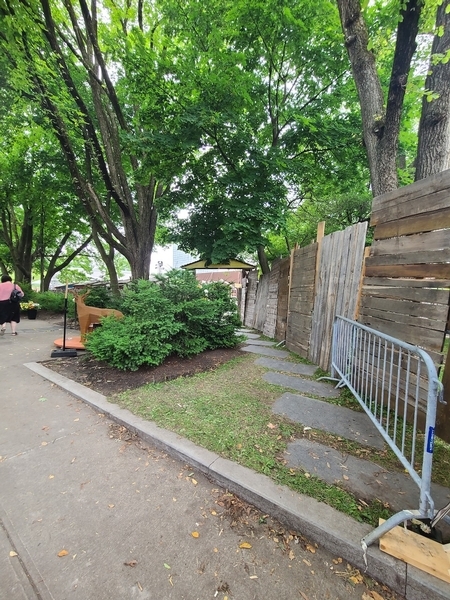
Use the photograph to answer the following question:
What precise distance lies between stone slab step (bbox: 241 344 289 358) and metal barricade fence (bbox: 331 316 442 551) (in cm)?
156

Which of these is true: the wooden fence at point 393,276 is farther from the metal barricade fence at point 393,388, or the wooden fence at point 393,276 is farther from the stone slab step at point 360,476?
the stone slab step at point 360,476

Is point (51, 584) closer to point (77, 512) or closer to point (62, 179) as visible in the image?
point (77, 512)

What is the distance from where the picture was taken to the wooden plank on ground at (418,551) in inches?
48.8

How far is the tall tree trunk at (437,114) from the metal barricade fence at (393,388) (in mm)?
2298

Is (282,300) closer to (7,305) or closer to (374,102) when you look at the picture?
(374,102)

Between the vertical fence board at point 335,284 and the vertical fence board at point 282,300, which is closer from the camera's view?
the vertical fence board at point 335,284

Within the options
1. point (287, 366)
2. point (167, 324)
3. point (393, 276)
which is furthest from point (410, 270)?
point (167, 324)

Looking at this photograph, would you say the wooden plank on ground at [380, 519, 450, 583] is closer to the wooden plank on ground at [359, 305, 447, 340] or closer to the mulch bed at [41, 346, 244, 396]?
the wooden plank on ground at [359, 305, 447, 340]

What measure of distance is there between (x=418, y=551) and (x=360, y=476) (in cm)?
66

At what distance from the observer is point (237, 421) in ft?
8.86

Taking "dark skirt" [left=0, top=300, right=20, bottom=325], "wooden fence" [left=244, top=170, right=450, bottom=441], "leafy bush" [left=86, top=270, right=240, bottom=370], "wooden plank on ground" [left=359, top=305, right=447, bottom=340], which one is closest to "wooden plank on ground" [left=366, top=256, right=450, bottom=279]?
"wooden fence" [left=244, top=170, right=450, bottom=441]

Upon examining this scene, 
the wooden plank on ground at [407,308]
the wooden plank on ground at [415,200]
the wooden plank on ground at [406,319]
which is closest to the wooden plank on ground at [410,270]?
the wooden plank on ground at [407,308]

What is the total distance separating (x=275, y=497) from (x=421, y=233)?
8.69 ft

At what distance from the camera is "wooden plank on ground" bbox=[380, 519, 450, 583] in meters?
1.24
